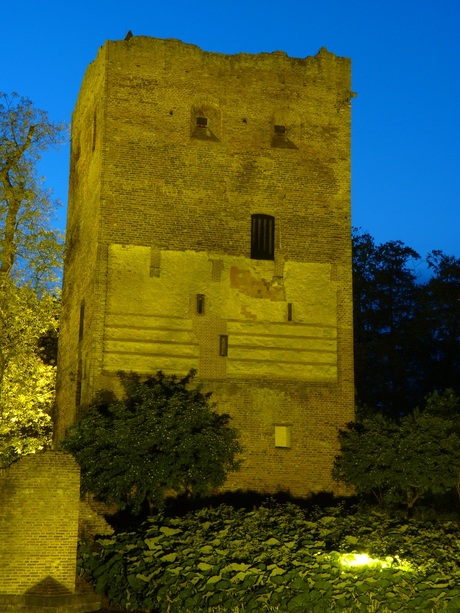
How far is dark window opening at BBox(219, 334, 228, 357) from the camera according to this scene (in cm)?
2739

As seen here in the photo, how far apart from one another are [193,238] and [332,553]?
10.4 m

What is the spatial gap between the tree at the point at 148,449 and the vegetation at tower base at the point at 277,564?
1.29 meters

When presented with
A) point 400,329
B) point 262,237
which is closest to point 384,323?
point 400,329

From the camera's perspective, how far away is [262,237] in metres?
28.4

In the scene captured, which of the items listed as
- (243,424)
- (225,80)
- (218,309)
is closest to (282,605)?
(243,424)

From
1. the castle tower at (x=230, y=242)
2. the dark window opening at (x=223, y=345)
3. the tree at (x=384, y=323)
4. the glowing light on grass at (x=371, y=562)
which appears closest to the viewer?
the glowing light on grass at (x=371, y=562)

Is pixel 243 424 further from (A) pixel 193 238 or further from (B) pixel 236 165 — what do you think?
(B) pixel 236 165

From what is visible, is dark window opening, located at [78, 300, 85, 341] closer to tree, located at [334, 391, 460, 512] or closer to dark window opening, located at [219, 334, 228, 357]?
dark window opening, located at [219, 334, 228, 357]

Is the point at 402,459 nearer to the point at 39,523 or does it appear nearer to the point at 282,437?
the point at 282,437

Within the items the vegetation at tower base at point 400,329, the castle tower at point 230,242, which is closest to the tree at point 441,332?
the vegetation at tower base at point 400,329

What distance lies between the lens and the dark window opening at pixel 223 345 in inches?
1078

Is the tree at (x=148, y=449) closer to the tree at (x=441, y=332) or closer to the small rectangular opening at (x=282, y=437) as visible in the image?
the small rectangular opening at (x=282, y=437)

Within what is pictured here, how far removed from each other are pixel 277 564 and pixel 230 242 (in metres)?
10.4

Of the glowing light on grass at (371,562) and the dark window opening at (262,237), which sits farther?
the dark window opening at (262,237)
